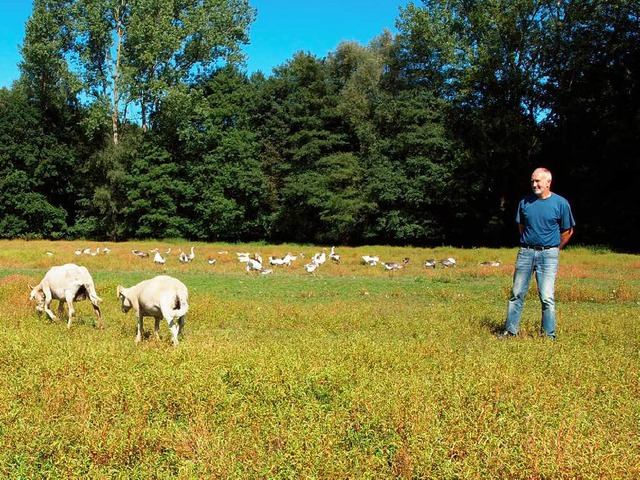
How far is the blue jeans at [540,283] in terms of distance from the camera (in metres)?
10.2

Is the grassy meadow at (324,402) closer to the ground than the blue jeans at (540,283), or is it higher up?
closer to the ground

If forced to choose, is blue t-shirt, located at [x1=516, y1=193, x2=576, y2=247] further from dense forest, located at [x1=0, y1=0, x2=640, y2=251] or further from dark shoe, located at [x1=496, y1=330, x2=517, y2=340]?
dense forest, located at [x1=0, y1=0, x2=640, y2=251]

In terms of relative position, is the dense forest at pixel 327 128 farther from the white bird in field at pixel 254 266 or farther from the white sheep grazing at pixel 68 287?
the white sheep grazing at pixel 68 287

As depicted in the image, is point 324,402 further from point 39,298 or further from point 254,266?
point 254,266

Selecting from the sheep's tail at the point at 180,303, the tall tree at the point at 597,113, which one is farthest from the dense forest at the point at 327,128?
the sheep's tail at the point at 180,303

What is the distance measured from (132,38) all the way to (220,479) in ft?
178

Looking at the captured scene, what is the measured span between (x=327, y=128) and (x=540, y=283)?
46.1 m

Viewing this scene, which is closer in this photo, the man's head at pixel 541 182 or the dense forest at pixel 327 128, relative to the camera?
the man's head at pixel 541 182

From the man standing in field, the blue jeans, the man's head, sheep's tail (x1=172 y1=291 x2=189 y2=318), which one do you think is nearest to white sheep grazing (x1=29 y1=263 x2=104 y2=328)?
sheep's tail (x1=172 y1=291 x2=189 y2=318)

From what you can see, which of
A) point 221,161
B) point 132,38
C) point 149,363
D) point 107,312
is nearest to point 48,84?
point 132,38

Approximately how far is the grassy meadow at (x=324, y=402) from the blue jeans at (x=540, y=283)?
47 centimetres

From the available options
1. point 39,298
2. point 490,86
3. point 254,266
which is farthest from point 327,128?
point 39,298

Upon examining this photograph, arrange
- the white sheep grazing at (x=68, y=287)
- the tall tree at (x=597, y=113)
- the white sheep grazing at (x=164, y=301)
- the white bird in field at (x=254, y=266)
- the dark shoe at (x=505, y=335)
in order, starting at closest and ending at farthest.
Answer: the white sheep grazing at (x=164, y=301), the dark shoe at (x=505, y=335), the white sheep grazing at (x=68, y=287), the white bird in field at (x=254, y=266), the tall tree at (x=597, y=113)

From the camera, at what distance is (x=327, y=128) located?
54.7 metres
